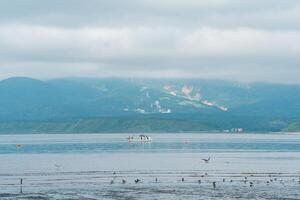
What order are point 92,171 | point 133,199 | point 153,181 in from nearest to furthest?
point 133,199
point 153,181
point 92,171

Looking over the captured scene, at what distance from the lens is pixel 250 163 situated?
141 meters

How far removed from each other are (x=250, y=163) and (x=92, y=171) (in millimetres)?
35876

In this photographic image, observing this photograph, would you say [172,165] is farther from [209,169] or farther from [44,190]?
[44,190]

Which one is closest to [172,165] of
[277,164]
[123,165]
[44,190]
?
[123,165]

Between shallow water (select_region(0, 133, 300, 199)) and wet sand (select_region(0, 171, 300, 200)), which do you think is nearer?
wet sand (select_region(0, 171, 300, 200))

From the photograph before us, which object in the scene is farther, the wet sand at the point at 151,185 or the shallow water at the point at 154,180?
the shallow water at the point at 154,180

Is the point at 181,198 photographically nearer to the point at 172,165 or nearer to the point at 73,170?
the point at 73,170

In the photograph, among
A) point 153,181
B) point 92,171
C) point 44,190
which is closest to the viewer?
point 44,190

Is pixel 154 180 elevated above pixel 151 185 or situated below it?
above

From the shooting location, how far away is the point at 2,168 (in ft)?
421

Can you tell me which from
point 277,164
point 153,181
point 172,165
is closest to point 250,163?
point 277,164

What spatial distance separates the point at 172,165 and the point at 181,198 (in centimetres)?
5784

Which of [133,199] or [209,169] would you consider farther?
[209,169]

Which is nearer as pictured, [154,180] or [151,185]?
[151,185]
